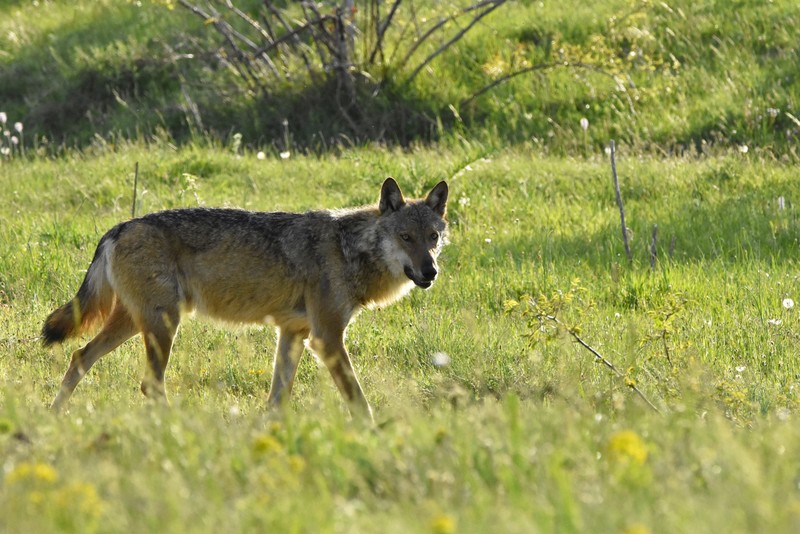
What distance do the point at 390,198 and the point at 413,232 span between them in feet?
1.11

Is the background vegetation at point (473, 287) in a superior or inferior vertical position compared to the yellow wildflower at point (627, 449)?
inferior

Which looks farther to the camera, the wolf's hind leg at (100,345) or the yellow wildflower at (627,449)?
the wolf's hind leg at (100,345)

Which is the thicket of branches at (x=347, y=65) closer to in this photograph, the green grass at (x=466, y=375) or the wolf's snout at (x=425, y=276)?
the green grass at (x=466, y=375)

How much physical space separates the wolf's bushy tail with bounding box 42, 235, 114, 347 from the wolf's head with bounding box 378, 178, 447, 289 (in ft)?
5.94

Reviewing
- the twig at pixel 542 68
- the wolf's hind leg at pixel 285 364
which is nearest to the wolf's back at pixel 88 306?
the wolf's hind leg at pixel 285 364

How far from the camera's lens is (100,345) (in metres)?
7.00

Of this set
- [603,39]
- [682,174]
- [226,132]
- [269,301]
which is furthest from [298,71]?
[269,301]

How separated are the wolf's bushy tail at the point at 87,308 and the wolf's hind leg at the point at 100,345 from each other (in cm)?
7

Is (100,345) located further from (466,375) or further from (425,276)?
(466,375)

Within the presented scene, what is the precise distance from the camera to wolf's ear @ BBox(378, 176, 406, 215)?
290 inches

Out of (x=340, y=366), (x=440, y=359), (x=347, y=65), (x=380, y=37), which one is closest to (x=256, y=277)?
(x=340, y=366)

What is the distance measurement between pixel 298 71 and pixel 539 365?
850cm

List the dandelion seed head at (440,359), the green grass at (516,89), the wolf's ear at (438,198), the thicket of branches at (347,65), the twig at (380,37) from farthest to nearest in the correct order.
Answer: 1. the thicket of branches at (347,65)
2. the twig at (380,37)
3. the green grass at (516,89)
4. the wolf's ear at (438,198)
5. the dandelion seed head at (440,359)

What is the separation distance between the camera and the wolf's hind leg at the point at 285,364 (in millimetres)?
7016
